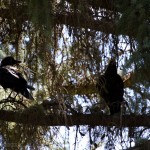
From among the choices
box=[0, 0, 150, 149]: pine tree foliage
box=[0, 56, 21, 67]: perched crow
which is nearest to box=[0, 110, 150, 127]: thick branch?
box=[0, 0, 150, 149]: pine tree foliage

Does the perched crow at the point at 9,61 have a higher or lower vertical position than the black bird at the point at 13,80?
higher

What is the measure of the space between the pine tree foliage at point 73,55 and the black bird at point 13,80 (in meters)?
0.09

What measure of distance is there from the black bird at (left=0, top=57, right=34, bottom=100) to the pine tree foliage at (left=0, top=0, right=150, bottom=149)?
9 centimetres

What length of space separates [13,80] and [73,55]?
1117mm

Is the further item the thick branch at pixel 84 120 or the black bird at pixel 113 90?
the black bird at pixel 113 90

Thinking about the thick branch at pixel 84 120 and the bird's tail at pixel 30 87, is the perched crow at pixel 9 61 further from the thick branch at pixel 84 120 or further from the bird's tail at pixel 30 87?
the thick branch at pixel 84 120

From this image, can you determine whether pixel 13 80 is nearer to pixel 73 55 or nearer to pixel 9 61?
pixel 9 61

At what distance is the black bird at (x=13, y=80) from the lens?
14.9ft

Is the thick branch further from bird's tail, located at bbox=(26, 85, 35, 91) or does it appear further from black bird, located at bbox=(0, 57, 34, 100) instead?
black bird, located at bbox=(0, 57, 34, 100)

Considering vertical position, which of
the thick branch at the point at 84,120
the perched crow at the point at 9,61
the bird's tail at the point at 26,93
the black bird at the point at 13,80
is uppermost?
the perched crow at the point at 9,61

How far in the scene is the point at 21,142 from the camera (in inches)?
168

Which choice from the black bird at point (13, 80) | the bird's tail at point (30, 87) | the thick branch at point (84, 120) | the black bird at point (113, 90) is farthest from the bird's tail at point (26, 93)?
the black bird at point (113, 90)

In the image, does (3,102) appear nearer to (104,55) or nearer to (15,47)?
(15,47)

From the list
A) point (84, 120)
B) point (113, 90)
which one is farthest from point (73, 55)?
point (113, 90)
